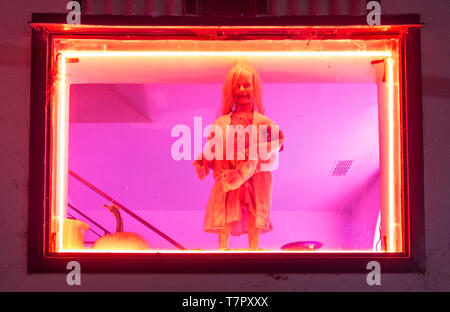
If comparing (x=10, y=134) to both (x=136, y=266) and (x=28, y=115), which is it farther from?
(x=136, y=266)

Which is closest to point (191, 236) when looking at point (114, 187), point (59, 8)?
point (114, 187)

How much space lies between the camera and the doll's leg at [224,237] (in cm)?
497

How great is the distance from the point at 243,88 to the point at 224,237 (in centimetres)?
85

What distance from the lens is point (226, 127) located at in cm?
508

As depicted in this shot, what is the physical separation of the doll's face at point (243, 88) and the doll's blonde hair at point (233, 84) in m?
0.02

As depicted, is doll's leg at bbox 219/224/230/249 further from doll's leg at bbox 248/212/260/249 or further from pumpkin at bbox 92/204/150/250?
pumpkin at bbox 92/204/150/250

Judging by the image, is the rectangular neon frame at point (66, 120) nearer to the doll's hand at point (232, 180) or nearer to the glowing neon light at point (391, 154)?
the glowing neon light at point (391, 154)

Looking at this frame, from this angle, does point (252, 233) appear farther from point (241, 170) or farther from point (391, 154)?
point (391, 154)

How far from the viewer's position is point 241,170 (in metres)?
4.93

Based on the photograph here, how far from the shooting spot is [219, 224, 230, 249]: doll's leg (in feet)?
16.3

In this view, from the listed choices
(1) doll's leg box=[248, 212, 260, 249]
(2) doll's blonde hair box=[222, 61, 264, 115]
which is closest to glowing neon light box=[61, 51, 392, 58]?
(2) doll's blonde hair box=[222, 61, 264, 115]

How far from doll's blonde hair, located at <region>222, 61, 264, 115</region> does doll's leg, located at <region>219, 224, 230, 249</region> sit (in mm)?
674

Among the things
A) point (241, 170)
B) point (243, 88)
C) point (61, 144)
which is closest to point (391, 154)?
point (241, 170)
